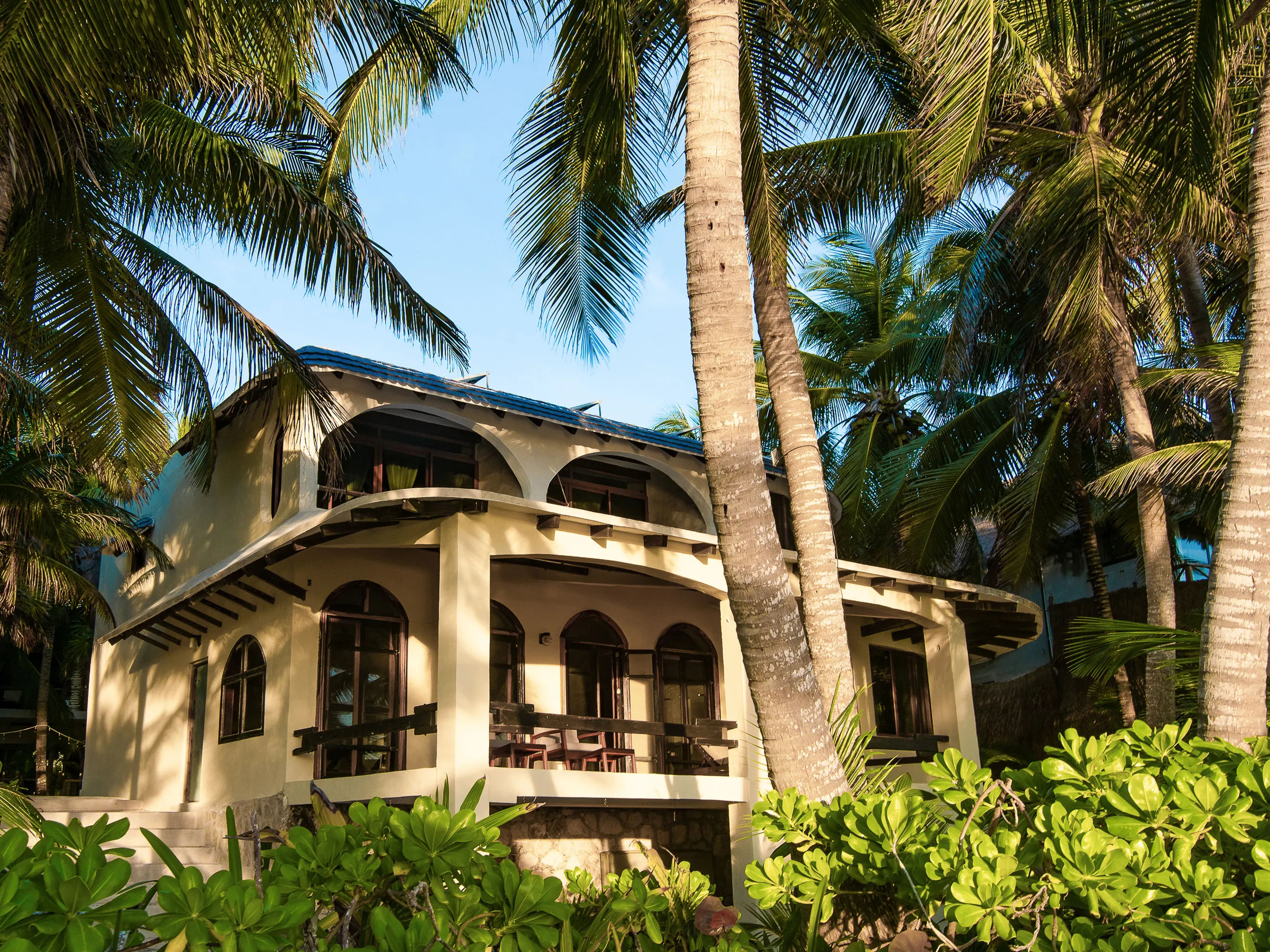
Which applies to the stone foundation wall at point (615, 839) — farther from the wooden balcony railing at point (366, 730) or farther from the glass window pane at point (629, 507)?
the glass window pane at point (629, 507)

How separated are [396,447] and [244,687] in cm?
354

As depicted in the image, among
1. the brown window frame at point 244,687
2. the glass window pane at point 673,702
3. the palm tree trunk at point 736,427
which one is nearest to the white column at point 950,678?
the glass window pane at point 673,702

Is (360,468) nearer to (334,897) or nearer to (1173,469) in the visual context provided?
(1173,469)

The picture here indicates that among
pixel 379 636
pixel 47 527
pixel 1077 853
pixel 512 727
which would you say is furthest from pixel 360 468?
pixel 1077 853

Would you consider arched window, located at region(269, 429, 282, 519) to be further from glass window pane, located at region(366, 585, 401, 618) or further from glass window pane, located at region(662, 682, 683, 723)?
glass window pane, located at region(662, 682, 683, 723)

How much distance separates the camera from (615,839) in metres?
13.8

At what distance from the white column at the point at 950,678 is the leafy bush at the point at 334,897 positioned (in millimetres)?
11063

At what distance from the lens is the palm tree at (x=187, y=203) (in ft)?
29.3

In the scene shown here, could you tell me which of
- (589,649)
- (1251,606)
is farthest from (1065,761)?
(589,649)

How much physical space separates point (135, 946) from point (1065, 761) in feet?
8.85

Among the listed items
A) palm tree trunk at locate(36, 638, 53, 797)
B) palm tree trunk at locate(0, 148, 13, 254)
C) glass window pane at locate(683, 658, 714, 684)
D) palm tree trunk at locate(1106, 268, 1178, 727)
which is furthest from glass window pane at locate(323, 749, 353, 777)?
palm tree trunk at locate(36, 638, 53, 797)

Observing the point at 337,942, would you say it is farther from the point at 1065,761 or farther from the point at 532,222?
the point at 532,222

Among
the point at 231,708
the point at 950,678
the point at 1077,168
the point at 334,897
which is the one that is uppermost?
the point at 1077,168

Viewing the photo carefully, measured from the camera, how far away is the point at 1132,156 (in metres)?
11.8
